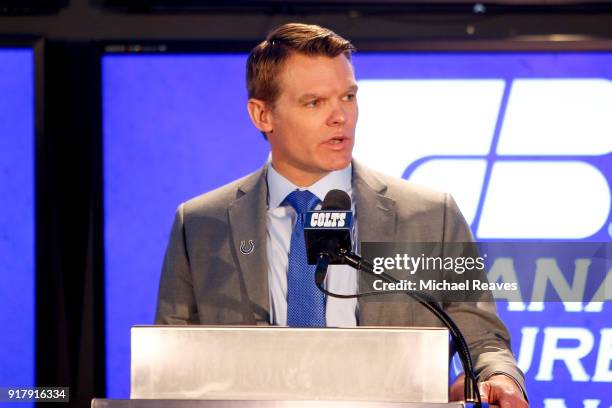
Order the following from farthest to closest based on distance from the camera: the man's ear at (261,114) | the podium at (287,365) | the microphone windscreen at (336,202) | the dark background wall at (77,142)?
the dark background wall at (77,142) < the man's ear at (261,114) < the microphone windscreen at (336,202) < the podium at (287,365)

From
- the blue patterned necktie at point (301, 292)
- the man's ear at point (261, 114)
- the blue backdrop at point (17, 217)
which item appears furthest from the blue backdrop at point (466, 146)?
the blue patterned necktie at point (301, 292)

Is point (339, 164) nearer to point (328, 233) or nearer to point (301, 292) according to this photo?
point (301, 292)

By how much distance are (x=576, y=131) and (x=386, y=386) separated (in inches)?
84.1

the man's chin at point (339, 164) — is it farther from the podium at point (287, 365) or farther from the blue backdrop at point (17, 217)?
the blue backdrop at point (17, 217)

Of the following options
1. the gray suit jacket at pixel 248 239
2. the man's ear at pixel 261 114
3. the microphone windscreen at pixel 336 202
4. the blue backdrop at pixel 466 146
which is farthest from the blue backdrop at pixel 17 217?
the microphone windscreen at pixel 336 202

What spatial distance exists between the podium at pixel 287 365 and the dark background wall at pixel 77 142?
2.07 meters

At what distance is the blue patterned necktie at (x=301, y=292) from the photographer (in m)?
2.48

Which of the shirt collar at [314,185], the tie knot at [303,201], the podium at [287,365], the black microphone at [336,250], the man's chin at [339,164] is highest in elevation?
the man's chin at [339,164]

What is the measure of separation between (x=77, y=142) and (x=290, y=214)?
1.30 meters

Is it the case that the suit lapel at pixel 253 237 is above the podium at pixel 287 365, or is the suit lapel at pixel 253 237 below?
above

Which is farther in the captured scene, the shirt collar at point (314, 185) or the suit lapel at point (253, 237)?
the shirt collar at point (314, 185)

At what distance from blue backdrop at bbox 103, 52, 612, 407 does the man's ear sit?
68cm

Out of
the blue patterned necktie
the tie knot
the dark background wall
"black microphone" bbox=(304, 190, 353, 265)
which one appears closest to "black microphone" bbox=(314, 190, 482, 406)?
"black microphone" bbox=(304, 190, 353, 265)

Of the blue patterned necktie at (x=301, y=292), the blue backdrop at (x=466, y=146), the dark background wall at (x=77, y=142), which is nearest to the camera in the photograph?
the blue patterned necktie at (x=301, y=292)
